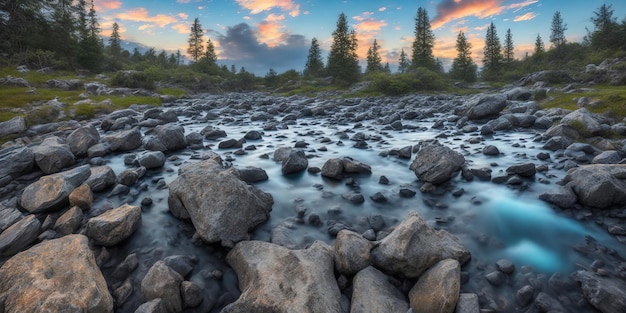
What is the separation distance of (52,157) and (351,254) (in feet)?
31.7

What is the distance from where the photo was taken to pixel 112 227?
5.30 metres

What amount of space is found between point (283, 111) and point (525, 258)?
2321 centimetres

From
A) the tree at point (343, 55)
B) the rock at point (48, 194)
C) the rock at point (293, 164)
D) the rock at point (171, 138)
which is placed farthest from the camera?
the tree at point (343, 55)

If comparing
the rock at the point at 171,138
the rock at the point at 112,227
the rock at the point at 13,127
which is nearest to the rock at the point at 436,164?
the rock at the point at 112,227

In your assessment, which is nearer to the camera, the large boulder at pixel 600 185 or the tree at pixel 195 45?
the large boulder at pixel 600 185

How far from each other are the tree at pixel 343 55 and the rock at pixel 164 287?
207ft

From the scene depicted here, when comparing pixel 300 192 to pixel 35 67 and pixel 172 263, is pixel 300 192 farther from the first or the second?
pixel 35 67

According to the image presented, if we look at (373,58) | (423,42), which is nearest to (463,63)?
(423,42)

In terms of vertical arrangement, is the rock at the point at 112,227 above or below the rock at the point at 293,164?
below

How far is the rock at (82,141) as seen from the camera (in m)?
10.7

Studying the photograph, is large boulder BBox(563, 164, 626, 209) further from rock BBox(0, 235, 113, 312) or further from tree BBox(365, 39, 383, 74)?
tree BBox(365, 39, 383, 74)

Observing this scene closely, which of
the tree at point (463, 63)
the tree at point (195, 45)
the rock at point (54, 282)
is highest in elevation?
the tree at point (195, 45)

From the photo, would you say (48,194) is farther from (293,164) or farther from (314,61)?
(314,61)

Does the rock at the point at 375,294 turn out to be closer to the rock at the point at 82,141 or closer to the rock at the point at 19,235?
the rock at the point at 19,235
